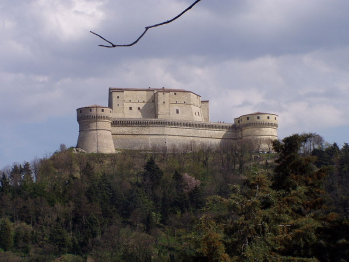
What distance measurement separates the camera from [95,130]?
2146 inches

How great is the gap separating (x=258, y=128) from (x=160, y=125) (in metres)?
11.2

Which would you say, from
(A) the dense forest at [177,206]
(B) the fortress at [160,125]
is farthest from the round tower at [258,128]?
(A) the dense forest at [177,206]

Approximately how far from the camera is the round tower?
5938 cm

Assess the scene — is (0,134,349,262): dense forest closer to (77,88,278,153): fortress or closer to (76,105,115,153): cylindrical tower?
(76,105,115,153): cylindrical tower

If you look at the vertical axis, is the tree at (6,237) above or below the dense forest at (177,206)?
below

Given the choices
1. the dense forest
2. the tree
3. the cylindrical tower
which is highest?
the cylindrical tower

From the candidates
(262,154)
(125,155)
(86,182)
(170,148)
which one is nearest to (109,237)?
(86,182)

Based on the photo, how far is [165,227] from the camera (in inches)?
1764

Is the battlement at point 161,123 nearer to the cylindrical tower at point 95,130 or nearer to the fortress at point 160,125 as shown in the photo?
the fortress at point 160,125

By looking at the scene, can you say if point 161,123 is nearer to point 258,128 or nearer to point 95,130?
point 95,130

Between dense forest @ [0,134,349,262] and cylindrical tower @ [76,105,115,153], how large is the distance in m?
1.23

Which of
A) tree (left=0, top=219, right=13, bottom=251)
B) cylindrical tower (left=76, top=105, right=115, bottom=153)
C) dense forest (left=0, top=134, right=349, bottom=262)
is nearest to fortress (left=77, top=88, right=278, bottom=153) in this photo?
cylindrical tower (left=76, top=105, right=115, bottom=153)

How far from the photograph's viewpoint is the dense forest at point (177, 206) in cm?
1745

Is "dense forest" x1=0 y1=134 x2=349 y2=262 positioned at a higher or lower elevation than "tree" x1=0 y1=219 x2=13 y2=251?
higher
